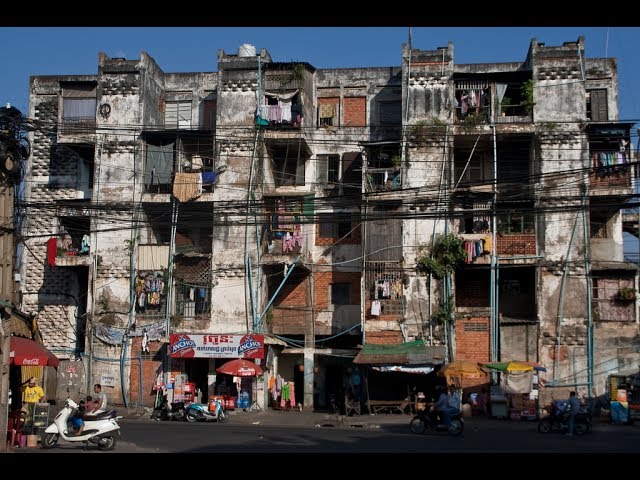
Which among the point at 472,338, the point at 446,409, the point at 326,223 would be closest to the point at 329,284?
the point at 326,223

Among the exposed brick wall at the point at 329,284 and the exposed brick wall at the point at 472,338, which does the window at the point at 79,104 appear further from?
the exposed brick wall at the point at 472,338

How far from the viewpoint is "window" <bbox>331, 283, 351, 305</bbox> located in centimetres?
3369

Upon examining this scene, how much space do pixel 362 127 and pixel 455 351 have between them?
10861 mm

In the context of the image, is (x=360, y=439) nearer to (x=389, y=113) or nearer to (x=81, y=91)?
(x=389, y=113)

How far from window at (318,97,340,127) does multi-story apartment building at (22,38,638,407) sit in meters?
0.14

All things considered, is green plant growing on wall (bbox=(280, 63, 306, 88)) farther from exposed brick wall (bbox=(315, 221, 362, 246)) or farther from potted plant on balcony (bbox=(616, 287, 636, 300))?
potted plant on balcony (bbox=(616, 287, 636, 300))

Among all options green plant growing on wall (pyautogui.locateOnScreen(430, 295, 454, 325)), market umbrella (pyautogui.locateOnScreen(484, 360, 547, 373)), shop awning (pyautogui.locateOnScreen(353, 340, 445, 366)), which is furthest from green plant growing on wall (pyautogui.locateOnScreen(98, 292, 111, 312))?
market umbrella (pyautogui.locateOnScreen(484, 360, 547, 373))

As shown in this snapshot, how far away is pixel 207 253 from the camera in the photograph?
1314 inches

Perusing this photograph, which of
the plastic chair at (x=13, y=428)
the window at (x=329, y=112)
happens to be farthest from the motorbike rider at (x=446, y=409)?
the window at (x=329, y=112)

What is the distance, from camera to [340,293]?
111 feet

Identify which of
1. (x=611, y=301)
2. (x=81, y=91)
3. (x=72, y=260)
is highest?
(x=81, y=91)

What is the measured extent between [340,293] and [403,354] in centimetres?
584
